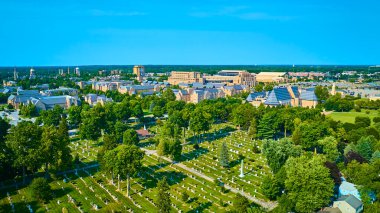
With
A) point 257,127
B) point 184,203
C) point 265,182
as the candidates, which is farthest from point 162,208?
point 257,127

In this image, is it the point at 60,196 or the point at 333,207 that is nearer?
the point at 333,207

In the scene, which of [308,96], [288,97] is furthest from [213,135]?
[308,96]

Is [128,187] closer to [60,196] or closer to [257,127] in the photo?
[60,196]

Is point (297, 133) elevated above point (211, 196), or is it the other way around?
point (297, 133)

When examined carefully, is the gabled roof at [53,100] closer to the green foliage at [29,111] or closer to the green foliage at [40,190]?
the green foliage at [29,111]

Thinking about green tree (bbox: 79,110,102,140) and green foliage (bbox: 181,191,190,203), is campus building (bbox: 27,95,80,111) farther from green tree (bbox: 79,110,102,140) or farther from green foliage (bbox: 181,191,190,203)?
green foliage (bbox: 181,191,190,203)

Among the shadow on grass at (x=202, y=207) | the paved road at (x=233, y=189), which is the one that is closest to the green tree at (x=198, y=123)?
the paved road at (x=233, y=189)

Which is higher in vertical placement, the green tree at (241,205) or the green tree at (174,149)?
the green tree at (174,149)
